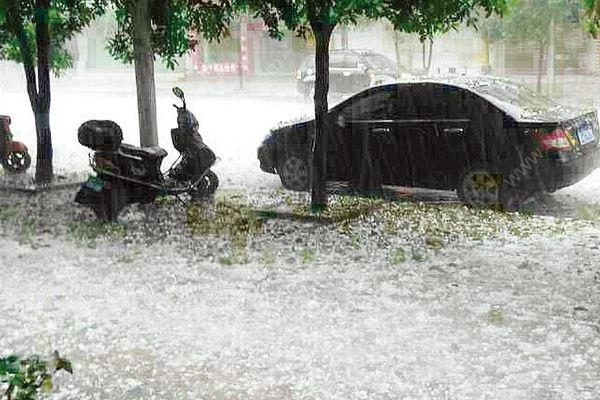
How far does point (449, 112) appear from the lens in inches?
352

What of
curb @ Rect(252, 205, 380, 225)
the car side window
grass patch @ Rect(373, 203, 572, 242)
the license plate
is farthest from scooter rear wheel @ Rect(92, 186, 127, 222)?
the license plate

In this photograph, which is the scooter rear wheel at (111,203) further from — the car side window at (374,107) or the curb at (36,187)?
the car side window at (374,107)

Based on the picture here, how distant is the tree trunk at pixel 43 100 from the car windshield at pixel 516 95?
17.7ft

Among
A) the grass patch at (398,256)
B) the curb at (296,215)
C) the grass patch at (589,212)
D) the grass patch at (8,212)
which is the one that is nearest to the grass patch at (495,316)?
the grass patch at (398,256)

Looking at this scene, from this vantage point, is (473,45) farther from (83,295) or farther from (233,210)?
(83,295)

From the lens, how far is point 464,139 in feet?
28.7

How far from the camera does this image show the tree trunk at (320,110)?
27.2 ft

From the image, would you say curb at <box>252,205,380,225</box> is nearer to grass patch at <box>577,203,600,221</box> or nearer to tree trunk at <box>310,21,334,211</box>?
tree trunk at <box>310,21,334,211</box>

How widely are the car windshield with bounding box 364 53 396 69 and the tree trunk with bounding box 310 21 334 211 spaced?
54.9 ft

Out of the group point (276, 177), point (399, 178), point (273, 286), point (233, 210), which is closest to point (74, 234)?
point (233, 210)

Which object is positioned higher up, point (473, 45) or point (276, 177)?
point (473, 45)

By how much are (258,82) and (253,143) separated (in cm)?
1919

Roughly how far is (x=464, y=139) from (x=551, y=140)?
883 millimetres

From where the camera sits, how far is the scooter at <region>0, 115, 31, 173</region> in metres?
12.2
